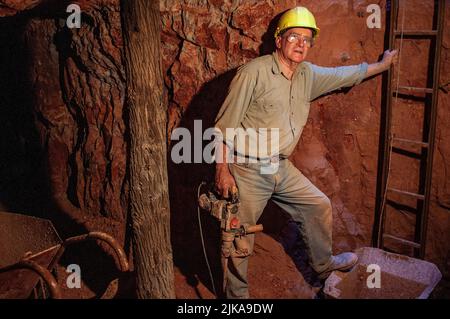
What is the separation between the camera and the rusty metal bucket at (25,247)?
3742 millimetres

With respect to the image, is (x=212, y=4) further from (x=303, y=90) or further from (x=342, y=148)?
(x=342, y=148)

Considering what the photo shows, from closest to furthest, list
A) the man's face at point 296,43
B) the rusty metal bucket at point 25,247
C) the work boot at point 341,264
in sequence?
the rusty metal bucket at point 25,247 → the man's face at point 296,43 → the work boot at point 341,264

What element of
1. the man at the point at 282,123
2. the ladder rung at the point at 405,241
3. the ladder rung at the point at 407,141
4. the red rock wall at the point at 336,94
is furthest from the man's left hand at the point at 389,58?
the ladder rung at the point at 405,241

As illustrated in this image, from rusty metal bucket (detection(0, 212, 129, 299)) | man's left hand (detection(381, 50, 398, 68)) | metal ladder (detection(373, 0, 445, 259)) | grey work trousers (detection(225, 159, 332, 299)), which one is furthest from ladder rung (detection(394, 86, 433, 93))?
rusty metal bucket (detection(0, 212, 129, 299))

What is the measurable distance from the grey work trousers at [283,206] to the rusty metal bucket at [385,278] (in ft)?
0.93

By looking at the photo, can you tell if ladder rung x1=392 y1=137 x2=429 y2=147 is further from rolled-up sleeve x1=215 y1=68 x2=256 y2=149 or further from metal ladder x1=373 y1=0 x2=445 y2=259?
rolled-up sleeve x1=215 y1=68 x2=256 y2=149

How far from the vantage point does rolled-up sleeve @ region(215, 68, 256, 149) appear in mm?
3748

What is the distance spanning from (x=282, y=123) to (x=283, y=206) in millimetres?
883

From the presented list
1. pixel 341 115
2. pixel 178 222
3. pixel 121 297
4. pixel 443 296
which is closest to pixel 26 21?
pixel 178 222

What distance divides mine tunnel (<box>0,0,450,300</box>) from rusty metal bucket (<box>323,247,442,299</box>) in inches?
0.5

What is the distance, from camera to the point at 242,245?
4.03 m

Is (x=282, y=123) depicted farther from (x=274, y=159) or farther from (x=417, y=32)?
(x=417, y=32)

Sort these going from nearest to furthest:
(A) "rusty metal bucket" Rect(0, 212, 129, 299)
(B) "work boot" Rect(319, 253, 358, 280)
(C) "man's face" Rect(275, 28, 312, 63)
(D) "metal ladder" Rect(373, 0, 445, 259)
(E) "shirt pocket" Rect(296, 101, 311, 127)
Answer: (A) "rusty metal bucket" Rect(0, 212, 129, 299) < (C) "man's face" Rect(275, 28, 312, 63) < (D) "metal ladder" Rect(373, 0, 445, 259) < (E) "shirt pocket" Rect(296, 101, 311, 127) < (B) "work boot" Rect(319, 253, 358, 280)

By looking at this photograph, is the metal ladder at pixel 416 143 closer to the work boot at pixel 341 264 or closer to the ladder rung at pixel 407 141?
the ladder rung at pixel 407 141
